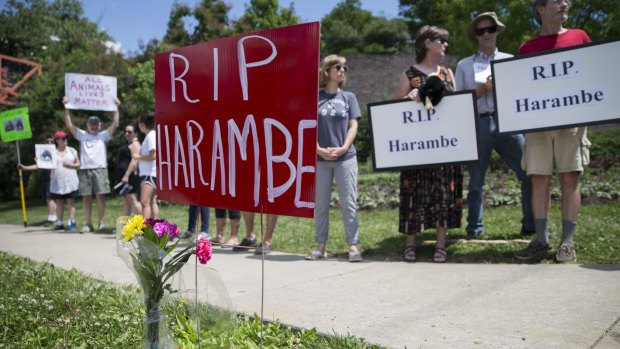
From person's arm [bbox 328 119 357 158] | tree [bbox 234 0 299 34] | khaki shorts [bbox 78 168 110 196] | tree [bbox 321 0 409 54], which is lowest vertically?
khaki shorts [bbox 78 168 110 196]

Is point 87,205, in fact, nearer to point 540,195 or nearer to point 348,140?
point 348,140

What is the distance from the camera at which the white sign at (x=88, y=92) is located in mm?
9133

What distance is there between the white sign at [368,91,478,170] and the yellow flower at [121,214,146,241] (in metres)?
2.90

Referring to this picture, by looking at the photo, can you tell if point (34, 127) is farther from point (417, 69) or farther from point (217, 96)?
point (217, 96)

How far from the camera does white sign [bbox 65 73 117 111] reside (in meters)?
9.13

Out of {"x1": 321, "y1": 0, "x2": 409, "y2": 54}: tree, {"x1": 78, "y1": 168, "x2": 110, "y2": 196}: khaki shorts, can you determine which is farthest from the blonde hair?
{"x1": 321, "y1": 0, "x2": 409, "y2": 54}: tree

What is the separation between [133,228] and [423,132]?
3069 millimetres

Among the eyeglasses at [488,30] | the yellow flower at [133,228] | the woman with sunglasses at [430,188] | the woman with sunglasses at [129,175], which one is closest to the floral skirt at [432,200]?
the woman with sunglasses at [430,188]

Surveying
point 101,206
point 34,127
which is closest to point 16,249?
point 101,206

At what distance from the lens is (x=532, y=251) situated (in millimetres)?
4316

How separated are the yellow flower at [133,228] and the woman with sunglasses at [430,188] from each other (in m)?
2.91

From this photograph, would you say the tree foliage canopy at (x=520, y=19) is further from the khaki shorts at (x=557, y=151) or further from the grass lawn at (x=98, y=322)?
the grass lawn at (x=98, y=322)

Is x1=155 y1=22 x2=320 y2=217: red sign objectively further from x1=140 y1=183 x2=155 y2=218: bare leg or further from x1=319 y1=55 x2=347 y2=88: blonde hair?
x1=140 y1=183 x2=155 y2=218: bare leg

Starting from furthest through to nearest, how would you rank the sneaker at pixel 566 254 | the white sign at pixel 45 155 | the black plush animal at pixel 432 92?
1. the white sign at pixel 45 155
2. the black plush animal at pixel 432 92
3. the sneaker at pixel 566 254
